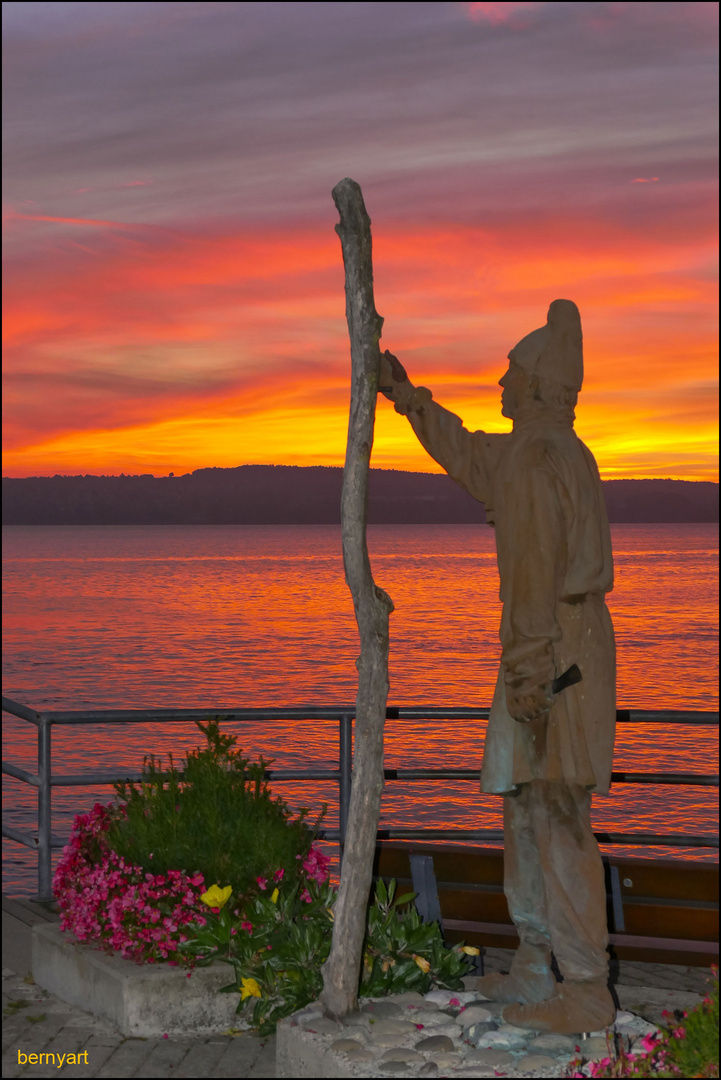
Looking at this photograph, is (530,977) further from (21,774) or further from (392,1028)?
(21,774)

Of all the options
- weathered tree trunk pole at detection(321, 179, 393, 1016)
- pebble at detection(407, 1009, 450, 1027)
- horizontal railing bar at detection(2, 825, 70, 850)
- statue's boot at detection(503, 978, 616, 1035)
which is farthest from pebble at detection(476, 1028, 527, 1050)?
horizontal railing bar at detection(2, 825, 70, 850)

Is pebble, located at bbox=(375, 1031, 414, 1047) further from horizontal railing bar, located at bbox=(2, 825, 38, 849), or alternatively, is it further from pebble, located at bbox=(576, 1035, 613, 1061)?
horizontal railing bar, located at bbox=(2, 825, 38, 849)

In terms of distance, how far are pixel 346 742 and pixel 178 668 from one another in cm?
5118

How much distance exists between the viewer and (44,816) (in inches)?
322

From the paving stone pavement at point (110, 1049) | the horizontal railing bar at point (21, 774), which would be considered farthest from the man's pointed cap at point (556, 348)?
the horizontal railing bar at point (21, 774)

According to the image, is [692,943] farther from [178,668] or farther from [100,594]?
[100,594]

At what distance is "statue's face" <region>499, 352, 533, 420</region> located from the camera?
19.2 ft

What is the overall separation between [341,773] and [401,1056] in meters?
2.67

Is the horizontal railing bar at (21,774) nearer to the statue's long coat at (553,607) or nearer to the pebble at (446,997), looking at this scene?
the pebble at (446,997)

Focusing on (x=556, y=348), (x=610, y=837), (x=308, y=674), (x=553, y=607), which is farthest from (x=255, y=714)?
(x=308, y=674)

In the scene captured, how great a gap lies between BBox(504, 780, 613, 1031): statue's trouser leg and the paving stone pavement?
127cm

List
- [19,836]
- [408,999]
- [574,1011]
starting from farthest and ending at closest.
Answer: [19,836], [408,999], [574,1011]

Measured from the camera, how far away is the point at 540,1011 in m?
5.70

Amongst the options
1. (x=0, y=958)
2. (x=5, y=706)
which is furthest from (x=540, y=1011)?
(x=5, y=706)
